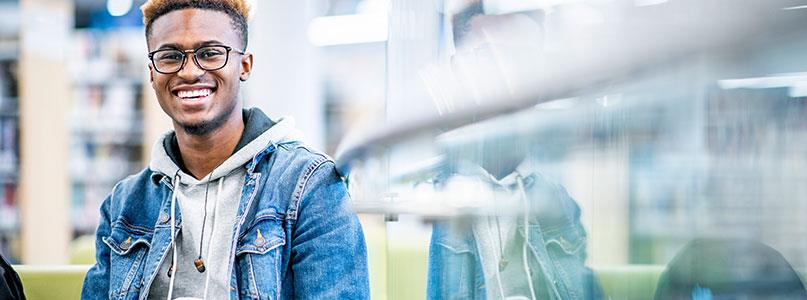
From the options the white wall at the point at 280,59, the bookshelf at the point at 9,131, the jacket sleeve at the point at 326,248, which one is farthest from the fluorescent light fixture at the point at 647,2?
the bookshelf at the point at 9,131

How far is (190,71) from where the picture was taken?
1.39 meters

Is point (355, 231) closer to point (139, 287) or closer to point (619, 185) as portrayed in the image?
point (139, 287)

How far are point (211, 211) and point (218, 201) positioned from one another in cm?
2

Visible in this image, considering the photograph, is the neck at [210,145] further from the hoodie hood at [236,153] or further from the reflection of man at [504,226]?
the reflection of man at [504,226]

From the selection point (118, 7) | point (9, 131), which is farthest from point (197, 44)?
point (118, 7)

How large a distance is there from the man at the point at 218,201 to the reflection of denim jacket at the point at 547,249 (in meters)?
0.53

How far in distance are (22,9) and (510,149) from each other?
4.48m

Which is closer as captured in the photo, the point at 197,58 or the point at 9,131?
the point at 197,58

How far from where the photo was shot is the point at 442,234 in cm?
84

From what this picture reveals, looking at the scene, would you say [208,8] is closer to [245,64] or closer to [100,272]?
[245,64]

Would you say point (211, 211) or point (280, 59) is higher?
point (280, 59)

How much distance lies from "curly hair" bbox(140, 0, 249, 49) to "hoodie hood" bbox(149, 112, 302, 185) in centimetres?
15

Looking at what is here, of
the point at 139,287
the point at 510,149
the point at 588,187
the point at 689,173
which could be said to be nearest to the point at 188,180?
the point at 139,287

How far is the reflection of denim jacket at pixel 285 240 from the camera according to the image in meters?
1.29
